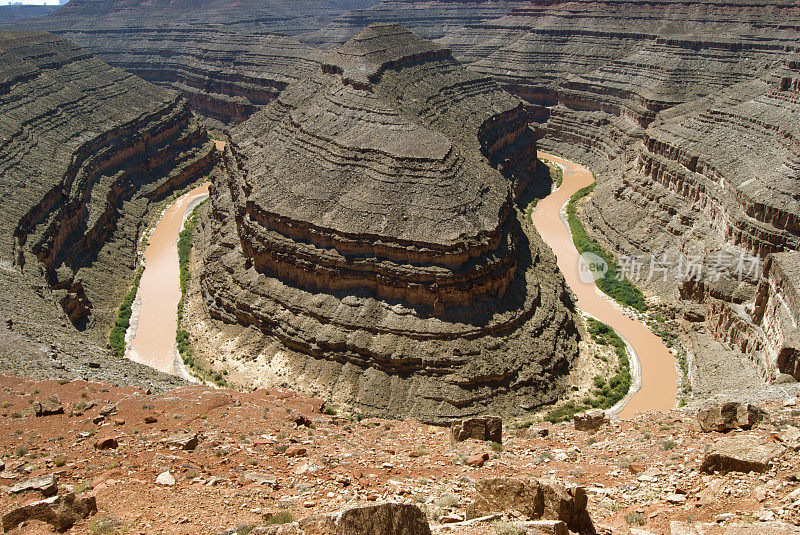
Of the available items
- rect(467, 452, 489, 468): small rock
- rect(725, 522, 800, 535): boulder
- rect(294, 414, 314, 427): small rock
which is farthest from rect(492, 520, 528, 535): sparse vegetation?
rect(294, 414, 314, 427): small rock

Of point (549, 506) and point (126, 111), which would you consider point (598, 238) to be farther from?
point (126, 111)

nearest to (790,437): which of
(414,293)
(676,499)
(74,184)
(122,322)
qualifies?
(676,499)

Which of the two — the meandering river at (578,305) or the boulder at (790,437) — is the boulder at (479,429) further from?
the meandering river at (578,305)

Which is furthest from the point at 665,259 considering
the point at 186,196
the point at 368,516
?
the point at 186,196

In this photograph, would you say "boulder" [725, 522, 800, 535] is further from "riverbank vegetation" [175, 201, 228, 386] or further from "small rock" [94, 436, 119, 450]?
"riverbank vegetation" [175, 201, 228, 386]

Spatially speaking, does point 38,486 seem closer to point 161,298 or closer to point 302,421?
point 302,421
